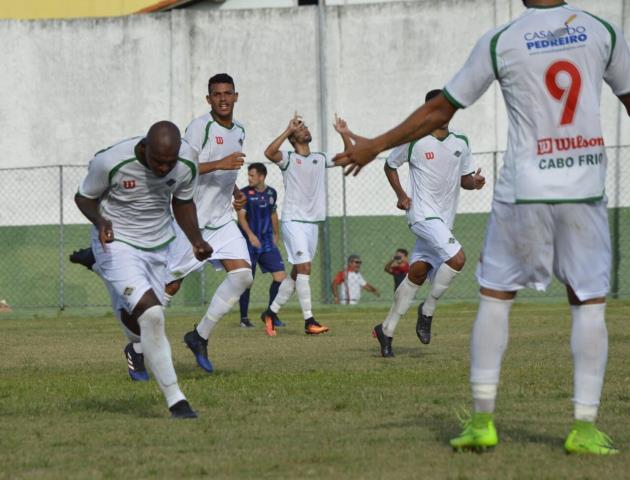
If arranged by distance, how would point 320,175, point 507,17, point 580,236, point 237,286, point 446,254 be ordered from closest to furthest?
point 580,236
point 237,286
point 446,254
point 320,175
point 507,17

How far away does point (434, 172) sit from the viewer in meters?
13.6

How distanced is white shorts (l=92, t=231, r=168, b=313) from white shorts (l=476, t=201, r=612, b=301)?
2.76 meters

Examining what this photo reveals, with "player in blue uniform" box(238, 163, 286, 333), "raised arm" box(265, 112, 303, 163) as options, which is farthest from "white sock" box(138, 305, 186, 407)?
"player in blue uniform" box(238, 163, 286, 333)

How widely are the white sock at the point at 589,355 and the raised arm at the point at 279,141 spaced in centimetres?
822

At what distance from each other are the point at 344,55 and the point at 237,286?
16985 mm

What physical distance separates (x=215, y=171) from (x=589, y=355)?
20.3 feet

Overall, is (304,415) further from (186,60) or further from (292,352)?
(186,60)

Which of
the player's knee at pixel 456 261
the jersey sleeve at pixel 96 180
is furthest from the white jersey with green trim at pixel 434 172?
the jersey sleeve at pixel 96 180

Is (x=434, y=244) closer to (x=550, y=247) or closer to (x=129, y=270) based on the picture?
(x=129, y=270)

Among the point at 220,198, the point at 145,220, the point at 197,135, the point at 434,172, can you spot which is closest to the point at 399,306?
the point at 434,172

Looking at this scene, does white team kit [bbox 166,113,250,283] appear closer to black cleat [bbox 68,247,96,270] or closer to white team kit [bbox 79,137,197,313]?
black cleat [bbox 68,247,96,270]

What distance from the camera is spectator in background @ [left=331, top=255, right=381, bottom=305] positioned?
85.2 feet

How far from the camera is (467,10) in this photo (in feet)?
92.1

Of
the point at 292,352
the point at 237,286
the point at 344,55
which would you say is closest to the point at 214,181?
the point at 237,286
